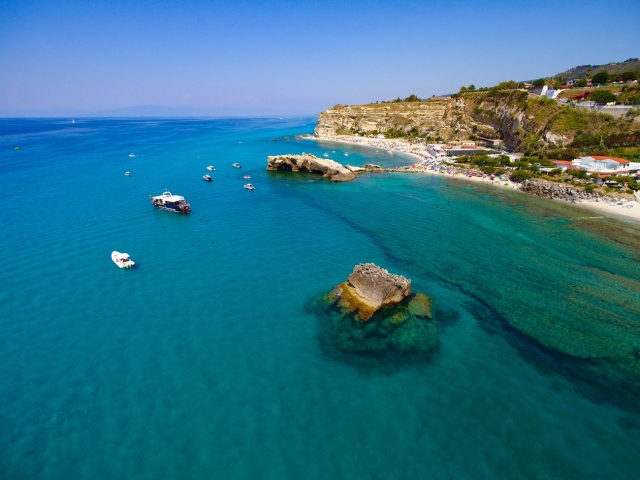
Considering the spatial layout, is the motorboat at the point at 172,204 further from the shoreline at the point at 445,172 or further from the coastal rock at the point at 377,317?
the shoreline at the point at 445,172

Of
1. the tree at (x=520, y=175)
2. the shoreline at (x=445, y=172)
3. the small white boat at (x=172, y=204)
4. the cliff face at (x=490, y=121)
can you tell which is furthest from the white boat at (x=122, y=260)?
A: the cliff face at (x=490, y=121)

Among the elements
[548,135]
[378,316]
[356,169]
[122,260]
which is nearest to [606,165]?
[548,135]

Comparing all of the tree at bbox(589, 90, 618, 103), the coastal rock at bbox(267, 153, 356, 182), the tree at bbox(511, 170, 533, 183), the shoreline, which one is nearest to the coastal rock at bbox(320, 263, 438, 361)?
the shoreline

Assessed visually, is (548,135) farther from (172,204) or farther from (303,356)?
(172,204)

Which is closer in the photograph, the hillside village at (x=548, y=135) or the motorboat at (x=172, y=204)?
the motorboat at (x=172, y=204)

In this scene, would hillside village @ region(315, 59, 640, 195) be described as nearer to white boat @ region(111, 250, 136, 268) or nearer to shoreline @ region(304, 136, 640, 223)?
shoreline @ region(304, 136, 640, 223)

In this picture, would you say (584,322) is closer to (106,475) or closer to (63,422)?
(106,475)
